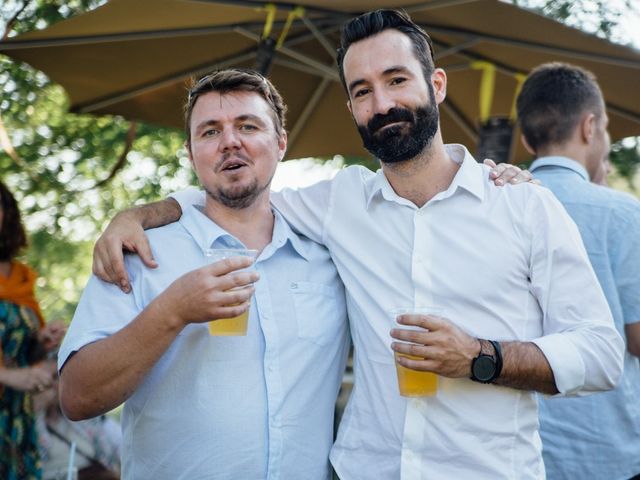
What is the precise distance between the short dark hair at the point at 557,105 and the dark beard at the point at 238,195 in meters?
1.37

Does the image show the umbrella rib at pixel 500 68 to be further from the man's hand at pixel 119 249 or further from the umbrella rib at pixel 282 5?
the man's hand at pixel 119 249

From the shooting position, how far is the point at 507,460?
2299mm

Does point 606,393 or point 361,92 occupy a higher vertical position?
point 361,92

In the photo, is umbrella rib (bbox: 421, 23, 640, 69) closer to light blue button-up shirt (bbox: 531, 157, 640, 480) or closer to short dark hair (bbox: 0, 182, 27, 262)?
light blue button-up shirt (bbox: 531, 157, 640, 480)

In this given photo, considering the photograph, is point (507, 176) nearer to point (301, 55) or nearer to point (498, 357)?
point (498, 357)

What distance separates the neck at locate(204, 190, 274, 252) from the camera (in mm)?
2662

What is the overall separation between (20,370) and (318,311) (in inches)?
82.3

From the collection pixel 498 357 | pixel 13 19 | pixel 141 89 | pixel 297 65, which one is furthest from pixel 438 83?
pixel 13 19

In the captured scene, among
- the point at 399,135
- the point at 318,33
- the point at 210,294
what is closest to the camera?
the point at 210,294

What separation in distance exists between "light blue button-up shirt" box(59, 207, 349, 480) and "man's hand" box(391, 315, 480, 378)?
41cm

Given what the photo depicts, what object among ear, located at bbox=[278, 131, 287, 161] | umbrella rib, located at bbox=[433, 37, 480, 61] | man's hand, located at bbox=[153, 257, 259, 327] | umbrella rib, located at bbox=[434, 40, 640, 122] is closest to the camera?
man's hand, located at bbox=[153, 257, 259, 327]

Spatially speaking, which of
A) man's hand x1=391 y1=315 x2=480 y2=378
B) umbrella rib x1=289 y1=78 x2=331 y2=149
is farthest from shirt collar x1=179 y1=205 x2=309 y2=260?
umbrella rib x1=289 y1=78 x2=331 y2=149

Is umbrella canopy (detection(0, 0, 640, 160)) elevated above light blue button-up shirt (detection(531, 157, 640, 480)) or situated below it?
above

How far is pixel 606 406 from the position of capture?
302cm
